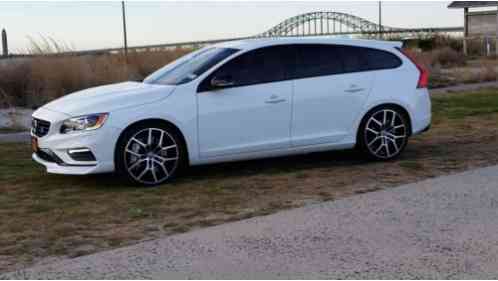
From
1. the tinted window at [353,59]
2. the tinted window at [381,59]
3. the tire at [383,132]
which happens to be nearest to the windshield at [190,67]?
the tinted window at [353,59]

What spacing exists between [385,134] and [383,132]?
33 mm

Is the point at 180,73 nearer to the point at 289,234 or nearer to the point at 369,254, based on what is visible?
the point at 289,234

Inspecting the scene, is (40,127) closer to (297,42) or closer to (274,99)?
(274,99)

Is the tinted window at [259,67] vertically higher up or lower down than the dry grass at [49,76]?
higher up

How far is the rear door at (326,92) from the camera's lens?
30.0 ft

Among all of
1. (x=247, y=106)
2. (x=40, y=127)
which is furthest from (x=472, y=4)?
(x=40, y=127)

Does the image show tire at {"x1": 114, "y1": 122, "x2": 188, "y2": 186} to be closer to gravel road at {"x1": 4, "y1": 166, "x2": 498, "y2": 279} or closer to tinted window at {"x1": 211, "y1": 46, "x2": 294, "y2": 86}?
tinted window at {"x1": 211, "y1": 46, "x2": 294, "y2": 86}

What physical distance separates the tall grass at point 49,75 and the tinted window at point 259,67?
8.06 m

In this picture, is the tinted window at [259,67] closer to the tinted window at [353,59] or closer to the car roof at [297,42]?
the car roof at [297,42]

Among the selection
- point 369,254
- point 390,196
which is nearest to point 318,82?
point 390,196

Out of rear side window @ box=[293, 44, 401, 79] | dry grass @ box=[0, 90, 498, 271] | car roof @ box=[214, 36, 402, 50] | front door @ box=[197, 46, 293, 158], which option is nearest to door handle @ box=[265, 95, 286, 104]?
front door @ box=[197, 46, 293, 158]

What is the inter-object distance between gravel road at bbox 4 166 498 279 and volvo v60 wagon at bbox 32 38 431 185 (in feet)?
6.17

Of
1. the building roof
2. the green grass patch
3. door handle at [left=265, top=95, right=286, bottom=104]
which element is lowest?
the green grass patch

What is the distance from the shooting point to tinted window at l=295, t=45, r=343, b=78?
30.4ft
